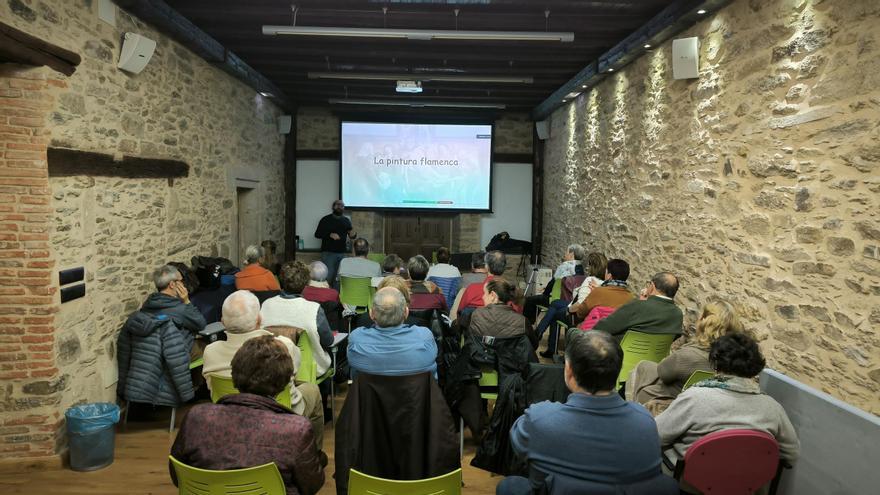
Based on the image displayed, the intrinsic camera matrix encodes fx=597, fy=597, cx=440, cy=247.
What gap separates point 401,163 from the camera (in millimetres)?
11125

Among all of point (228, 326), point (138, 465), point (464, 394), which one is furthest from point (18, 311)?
point (464, 394)

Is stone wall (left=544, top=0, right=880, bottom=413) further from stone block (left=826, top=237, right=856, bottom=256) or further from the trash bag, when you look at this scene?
the trash bag

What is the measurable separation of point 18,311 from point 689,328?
4946 mm

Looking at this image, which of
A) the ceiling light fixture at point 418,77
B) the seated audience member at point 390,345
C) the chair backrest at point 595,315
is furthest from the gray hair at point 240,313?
the ceiling light fixture at point 418,77

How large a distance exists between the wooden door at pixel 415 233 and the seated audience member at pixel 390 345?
8723mm

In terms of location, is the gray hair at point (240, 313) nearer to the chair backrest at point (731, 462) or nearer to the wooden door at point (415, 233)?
the chair backrest at point (731, 462)

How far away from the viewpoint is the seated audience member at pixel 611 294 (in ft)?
15.7

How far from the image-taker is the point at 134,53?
15.6 ft

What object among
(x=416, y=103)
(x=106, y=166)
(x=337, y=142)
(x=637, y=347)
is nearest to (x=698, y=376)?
(x=637, y=347)

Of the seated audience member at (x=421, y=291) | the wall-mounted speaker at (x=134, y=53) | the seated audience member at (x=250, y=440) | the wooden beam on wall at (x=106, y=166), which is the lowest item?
the seated audience member at (x=250, y=440)

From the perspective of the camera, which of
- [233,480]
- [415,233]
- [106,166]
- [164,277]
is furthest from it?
[415,233]

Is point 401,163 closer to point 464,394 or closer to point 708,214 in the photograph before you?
point 708,214

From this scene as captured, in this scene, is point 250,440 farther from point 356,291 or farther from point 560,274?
point 560,274

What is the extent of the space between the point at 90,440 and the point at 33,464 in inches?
16.5
